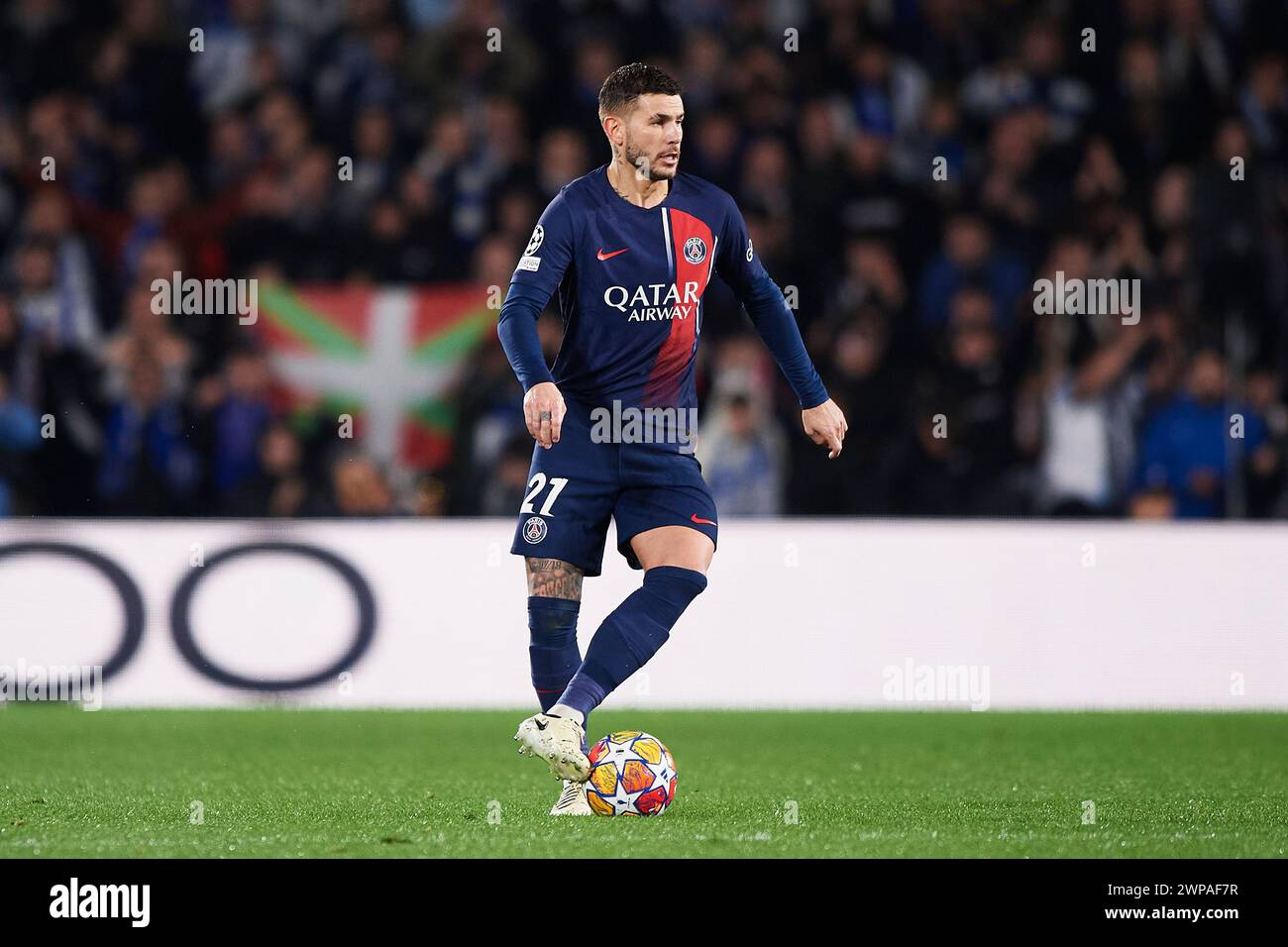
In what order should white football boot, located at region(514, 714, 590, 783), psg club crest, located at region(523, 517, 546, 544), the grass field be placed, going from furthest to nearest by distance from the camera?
psg club crest, located at region(523, 517, 546, 544) < white football boot, located at region(514, 714, 590, 783) < the grass field

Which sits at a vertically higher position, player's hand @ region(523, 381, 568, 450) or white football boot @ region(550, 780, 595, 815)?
player's hand @ region(523, 381, 568, 450)

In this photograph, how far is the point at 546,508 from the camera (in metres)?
5.71

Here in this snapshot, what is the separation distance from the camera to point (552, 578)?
576 cm

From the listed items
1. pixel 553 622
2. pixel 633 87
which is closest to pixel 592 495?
pixel 553 622

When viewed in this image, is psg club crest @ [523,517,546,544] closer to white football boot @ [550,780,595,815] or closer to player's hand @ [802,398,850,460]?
white football boot @ [550,780,595,815]

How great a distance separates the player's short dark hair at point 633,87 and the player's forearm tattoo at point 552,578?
131 cm

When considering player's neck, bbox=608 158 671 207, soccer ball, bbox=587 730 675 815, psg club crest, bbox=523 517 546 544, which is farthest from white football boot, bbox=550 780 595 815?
player's neck, bbox=608 158 671 207

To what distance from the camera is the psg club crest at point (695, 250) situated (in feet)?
19.0

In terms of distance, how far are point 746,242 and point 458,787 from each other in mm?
1992

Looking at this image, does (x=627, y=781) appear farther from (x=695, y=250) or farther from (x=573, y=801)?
(x=695, y=250)

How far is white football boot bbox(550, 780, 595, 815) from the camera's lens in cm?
561

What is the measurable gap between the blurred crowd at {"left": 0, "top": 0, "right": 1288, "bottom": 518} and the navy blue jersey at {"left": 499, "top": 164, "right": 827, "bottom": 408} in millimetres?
4454

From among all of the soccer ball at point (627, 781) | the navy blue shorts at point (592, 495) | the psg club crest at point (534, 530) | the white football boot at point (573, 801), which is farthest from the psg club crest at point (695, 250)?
the white football boot at point (573, 801)

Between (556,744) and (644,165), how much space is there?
5.63 feet
